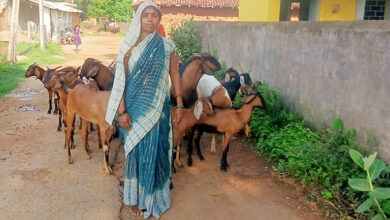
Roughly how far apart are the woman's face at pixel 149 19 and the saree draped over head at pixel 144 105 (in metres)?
0.04

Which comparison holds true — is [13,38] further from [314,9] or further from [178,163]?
[178,163]

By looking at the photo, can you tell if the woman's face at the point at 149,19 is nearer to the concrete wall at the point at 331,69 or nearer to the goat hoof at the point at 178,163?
the goat hoof at the point at 178,163

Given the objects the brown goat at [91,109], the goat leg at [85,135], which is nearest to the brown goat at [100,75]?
the brown goat at [91,109]

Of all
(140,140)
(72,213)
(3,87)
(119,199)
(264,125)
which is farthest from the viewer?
(3,87)

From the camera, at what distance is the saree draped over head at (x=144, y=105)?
350cm

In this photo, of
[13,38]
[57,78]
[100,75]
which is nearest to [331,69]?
[100,75]

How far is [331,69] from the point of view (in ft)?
15.7

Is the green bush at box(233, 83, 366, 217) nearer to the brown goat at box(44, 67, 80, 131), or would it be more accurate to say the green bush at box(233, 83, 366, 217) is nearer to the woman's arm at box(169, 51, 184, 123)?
the woman's arm at box(169, 51, 184, 123)

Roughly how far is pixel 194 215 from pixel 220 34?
626 cm

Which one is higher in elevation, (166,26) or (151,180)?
(166,26)

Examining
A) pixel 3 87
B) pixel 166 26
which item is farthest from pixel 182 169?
pixel 166 26

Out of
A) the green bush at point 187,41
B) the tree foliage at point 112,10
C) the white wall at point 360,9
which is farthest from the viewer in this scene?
the tree foliage at point 112,10

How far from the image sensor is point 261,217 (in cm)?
385

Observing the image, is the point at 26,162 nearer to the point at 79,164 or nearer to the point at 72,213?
the point at 79,164
